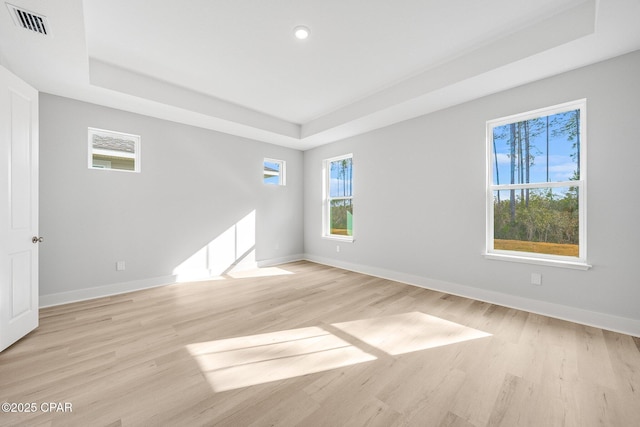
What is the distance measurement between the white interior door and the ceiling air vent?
468 mm

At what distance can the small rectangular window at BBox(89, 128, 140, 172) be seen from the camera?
353 centimetres

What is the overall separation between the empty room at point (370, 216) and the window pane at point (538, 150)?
0.02 meters

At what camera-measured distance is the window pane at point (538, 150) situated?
2.82 metres

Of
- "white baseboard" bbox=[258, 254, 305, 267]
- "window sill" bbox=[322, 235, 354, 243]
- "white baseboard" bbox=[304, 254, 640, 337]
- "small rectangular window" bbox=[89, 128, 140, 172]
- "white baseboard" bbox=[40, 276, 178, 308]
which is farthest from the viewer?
"white baseboard" bbox=[258, 254, 305, 267]

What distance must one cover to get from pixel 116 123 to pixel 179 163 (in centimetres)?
95

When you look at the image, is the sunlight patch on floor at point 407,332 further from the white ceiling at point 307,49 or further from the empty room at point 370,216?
the white ceiling at point 307,49

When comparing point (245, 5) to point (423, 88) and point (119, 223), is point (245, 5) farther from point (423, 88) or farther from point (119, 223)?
point (119, 223)

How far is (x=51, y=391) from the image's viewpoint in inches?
65.3

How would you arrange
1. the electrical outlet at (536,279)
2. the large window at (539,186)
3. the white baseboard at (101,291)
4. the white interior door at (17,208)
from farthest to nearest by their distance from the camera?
the white baseboard at (101,291) → the electrical outlet at (536,279) → the large window at (539,186) → the white interior door at (17,208)

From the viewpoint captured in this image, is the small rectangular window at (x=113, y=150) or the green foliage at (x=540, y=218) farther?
the small rectangular window at (x=113, y=150)

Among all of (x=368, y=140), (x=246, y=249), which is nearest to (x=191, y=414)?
(x=246, y=249)

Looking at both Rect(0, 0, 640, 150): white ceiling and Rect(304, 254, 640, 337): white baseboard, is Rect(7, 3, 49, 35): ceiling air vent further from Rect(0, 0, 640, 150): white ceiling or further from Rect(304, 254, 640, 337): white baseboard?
Rect(304, 254, 640, 337): white baseboard

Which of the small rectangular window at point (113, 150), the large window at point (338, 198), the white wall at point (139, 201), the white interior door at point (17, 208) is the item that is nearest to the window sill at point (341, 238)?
the large window at point (338, 198)

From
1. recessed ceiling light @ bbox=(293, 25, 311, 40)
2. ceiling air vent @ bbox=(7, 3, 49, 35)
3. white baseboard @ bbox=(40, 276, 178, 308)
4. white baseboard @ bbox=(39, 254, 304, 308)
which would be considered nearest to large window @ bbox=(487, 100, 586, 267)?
recessed ceiling light @ bbox=(293, 25, 311, 40)
